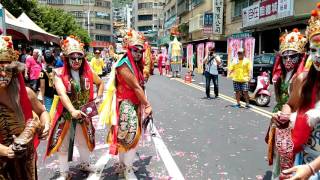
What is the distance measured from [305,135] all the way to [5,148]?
6.76 ft

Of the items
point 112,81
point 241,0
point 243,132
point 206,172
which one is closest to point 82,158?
point 112,81

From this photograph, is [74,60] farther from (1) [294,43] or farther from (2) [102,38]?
(2) [102,38]

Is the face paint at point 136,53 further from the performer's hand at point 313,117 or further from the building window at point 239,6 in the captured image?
the building window at point 239,6

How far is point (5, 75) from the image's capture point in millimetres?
2994

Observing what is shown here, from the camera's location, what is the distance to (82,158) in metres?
5.80

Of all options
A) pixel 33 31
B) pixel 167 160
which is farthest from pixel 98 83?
pixel 33 31

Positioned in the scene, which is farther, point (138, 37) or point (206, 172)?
point (206, 172)

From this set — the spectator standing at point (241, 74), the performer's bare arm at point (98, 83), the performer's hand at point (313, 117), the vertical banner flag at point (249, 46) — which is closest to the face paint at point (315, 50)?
the performer's hand at point (313, 117)

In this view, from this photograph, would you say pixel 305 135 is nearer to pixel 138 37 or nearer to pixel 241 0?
pixel 138 37

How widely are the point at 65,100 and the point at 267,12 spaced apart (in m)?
25.3

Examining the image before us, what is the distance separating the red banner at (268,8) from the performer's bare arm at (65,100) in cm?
2378

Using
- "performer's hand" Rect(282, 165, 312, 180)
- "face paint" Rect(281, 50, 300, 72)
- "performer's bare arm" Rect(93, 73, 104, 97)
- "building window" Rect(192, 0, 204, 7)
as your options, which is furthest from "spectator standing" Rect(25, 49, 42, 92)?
"building window" Rect(192, 0, 204, 7)

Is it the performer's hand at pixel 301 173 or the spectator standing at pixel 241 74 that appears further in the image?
the spectator standing at pixel 241 74

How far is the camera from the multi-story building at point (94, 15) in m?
112
